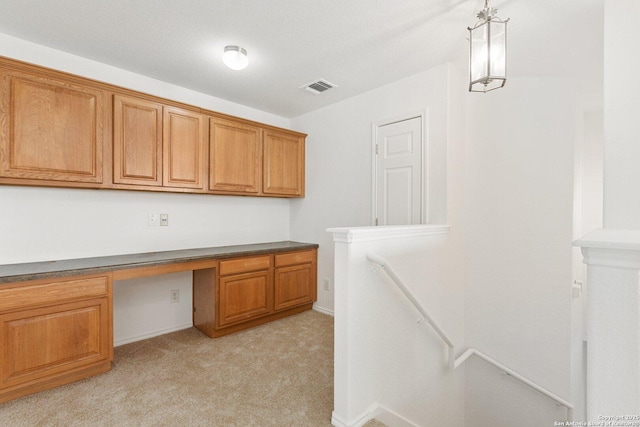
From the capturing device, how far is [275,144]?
3.54 metres

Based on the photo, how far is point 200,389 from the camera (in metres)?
1.99

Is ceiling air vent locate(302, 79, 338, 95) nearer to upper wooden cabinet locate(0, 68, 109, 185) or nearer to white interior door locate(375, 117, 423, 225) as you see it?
white interior door locate(375, 117, 423, 225)

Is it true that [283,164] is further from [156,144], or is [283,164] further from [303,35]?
[303,35]

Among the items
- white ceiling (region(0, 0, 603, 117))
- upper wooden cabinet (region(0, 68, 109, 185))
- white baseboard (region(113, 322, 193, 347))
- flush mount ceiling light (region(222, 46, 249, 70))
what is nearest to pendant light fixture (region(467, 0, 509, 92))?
white ceiling (region(0, 0, 603, 117))

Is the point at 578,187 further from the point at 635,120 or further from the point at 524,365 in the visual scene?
the point at 635,120

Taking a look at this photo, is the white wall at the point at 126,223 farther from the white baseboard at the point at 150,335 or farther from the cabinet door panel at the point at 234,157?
the cabinet door panel at the point at 234,157

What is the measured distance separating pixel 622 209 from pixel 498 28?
3.02 ft

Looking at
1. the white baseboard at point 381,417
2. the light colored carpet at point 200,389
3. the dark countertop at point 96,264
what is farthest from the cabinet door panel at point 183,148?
the white baseboard at point 381,417

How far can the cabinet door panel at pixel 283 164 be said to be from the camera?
346 cm

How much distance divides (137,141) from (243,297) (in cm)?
173

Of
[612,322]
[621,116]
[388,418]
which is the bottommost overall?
[388,418]

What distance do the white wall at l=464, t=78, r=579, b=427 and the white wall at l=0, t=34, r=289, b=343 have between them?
101 inches

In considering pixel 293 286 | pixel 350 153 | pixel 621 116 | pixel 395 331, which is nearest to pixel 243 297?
pixel 293 286

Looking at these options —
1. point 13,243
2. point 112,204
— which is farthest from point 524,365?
point 13,243
